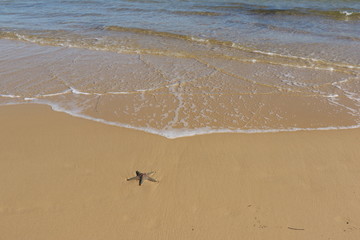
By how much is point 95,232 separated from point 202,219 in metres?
1.13

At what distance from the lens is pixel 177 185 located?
11.5 feet

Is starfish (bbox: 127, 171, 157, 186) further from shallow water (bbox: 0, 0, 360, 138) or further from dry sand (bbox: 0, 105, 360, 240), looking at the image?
shallow water (bbox: 0, 0, 360, 138)

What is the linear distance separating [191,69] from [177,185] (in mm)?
4254

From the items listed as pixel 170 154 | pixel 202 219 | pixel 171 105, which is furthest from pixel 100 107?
pixel 202 219

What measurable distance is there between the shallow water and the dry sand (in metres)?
0.53

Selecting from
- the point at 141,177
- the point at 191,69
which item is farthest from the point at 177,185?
the point at 191,69

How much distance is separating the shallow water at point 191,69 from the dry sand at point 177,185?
1.73ft

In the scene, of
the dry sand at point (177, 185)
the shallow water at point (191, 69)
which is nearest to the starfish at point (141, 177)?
the dry sand at point (177, 185)

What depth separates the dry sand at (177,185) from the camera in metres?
2.97

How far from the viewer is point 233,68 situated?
730cm

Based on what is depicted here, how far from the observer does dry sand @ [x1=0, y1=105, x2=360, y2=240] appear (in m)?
2.97

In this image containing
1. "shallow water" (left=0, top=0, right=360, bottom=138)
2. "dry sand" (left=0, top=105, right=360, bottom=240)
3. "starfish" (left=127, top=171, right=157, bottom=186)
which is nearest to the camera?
"dry sand" (left=0, top=105, right=360, bottom=240)

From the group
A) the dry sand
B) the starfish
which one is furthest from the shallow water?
the starfish

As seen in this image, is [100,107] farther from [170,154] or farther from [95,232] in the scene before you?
[95,232]
